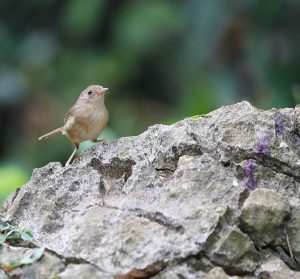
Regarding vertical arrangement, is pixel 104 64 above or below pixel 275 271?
above

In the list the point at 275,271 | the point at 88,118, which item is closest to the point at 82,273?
the point at 275,271

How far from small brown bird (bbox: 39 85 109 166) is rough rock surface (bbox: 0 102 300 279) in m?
0.92

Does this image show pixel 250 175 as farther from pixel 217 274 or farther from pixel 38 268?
pixel 38 268

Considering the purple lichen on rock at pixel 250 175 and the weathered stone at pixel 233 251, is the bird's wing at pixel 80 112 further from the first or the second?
the weathered stone at pixel 233 251

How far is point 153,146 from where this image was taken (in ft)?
11.8

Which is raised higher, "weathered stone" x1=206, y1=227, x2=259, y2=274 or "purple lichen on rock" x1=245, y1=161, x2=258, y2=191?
"purple lichen on rock" x1=245, y1=161, x2=258, y2=191

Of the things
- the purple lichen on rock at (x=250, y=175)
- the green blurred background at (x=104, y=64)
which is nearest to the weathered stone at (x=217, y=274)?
the purple lichen on rock at (x=250, y=175)

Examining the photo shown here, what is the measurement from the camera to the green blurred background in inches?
357

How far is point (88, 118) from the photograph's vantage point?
4.73m

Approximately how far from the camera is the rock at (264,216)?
9.98ft

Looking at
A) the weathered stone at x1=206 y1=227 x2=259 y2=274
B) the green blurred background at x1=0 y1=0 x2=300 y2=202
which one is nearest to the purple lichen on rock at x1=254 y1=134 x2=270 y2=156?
the weathered stone at x1=206 y1=227 x2=259 y2=274

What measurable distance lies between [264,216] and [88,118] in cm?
A: 190

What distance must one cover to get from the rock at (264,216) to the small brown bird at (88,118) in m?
1.81

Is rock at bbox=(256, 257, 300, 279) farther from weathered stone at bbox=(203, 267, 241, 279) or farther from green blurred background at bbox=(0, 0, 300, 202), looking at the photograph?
green blurred background at bbox=(0, 0, 300, 202)
